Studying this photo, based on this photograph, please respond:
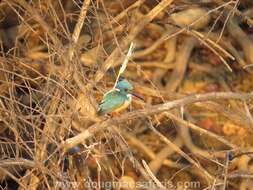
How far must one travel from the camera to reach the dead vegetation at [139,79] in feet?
12.7

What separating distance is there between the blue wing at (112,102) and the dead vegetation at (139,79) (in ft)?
1.29

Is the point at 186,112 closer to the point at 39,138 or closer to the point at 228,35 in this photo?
the point at 228,35

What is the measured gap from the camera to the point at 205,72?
572 cm

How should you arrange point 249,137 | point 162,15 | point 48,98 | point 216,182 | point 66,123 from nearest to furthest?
point 216,182
point 66,123
point 48,98
point 162,15
point 249,137

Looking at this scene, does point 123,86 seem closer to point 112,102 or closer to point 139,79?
point 112,102

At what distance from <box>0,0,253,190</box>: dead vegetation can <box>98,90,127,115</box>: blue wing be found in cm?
39

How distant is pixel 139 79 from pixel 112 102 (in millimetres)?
2411

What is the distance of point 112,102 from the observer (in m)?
3.15

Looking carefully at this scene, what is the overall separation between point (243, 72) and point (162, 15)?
3.16 ft

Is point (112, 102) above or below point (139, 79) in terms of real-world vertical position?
above

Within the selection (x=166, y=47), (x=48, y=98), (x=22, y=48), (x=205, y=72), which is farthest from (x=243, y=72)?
(x=48, y=98)

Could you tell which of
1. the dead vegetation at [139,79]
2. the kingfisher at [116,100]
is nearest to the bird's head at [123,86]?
the kingfisher at [116,100]

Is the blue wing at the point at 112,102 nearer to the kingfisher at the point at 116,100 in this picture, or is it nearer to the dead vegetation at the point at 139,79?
the kingfisher at the point at 116,100

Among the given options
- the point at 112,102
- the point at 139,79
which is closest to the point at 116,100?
the point at 112,102
